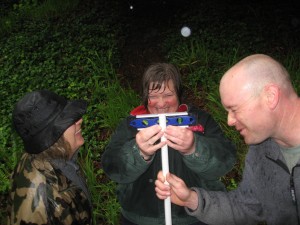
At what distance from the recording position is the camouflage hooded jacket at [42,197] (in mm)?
2049

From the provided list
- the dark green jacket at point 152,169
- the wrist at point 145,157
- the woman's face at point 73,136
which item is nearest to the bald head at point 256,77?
the dark green jacket at point 152,169

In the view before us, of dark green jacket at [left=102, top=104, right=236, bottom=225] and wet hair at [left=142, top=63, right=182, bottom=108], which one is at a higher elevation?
wet hair at [left=142, top=63, right=182, bottom=108]

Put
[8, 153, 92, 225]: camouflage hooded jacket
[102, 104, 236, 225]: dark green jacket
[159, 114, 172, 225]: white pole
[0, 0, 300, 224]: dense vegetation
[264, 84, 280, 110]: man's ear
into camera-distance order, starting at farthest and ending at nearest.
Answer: [0, 0, 300, 224]: dense vegetation → [102, 104, 236, 225]: dark green jacket → [159, 114, 172, 225]: white pole → [8, 153, 92, 225]: camouflage hooded jacket → [264, 84, 280, 110]: man's ear

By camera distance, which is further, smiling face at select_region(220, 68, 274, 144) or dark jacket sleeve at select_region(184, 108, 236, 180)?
dark jacket sleeve at select_region(184, 108, 236, 180)

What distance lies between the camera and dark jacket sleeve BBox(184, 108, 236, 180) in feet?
7.77

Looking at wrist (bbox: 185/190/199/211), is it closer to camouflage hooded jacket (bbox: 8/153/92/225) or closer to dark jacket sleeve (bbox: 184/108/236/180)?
dark jacket sleeve (bbox: 184/108/236/180)

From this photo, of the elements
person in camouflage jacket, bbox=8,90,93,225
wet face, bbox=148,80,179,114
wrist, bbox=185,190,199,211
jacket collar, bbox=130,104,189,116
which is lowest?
wrist, bbox=185,190,199,211

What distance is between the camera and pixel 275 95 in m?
1.90

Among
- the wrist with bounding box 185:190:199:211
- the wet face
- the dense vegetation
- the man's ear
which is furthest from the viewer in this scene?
the dense vegetation

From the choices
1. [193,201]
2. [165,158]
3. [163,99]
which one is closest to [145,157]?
[165,158]

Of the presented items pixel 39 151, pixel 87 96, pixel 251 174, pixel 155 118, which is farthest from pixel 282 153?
pixel 87 96

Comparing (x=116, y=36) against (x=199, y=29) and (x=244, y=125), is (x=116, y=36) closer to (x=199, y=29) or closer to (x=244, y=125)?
(x=199, y=29)

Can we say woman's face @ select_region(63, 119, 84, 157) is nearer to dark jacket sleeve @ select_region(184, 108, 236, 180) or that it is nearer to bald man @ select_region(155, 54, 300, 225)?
bald man @ select_region(155, 54, 300, 225)

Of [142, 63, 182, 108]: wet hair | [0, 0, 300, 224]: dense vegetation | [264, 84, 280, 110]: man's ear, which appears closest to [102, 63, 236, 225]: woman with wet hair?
[142, 63, 182, 108]: wet hair
